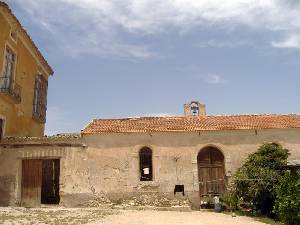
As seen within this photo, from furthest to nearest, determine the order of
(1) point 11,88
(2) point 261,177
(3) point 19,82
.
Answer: (3) point 19,82, (1) point 11,88, (2) point 261,177

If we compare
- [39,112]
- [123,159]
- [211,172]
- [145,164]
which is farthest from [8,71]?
[211,172]

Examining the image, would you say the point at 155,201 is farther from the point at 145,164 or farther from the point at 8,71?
the point at 8,71

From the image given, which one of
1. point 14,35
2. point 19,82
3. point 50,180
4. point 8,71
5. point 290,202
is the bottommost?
point 290,202

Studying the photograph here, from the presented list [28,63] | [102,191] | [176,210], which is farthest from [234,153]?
[28,63]

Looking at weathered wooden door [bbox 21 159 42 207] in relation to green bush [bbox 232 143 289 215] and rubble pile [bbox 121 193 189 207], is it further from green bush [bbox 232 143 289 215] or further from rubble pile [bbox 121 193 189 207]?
green bush [bbox 232 143 289 215]

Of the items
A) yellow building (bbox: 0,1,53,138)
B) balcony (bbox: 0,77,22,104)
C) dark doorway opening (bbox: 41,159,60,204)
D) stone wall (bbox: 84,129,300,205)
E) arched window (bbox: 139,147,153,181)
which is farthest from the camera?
dark doorway opening (bbox: 41,159,60,204)

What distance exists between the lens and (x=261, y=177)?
17391 mm

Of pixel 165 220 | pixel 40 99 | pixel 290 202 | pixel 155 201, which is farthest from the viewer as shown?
pixel 40 99

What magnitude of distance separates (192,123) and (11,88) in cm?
1021

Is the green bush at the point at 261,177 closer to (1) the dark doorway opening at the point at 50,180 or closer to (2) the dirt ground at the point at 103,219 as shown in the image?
(2) the dirt ground at the point at 103,219

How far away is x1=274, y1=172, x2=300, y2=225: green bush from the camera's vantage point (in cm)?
1259

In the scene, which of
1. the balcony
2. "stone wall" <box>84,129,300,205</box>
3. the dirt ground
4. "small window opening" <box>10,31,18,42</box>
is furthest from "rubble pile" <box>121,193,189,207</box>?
"small window opening" <box>10,31,18,42</box>

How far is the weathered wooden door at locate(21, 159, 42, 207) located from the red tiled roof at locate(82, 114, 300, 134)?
3162 mm

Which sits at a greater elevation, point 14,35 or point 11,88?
point 14,35
